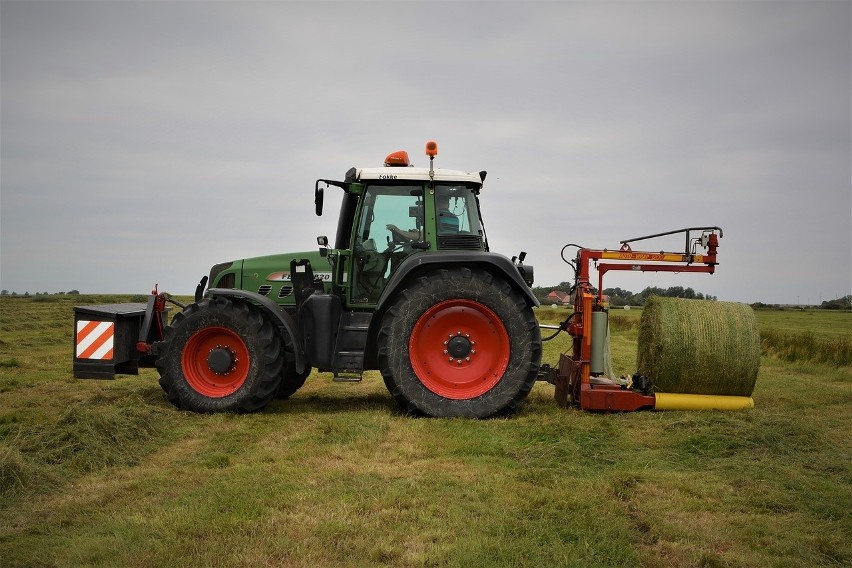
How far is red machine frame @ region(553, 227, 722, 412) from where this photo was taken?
8.37 metres

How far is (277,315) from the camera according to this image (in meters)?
8.44

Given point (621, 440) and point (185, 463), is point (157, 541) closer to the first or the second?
point (185, 463)

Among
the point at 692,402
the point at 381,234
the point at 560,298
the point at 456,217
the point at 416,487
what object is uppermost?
the point at 456,217

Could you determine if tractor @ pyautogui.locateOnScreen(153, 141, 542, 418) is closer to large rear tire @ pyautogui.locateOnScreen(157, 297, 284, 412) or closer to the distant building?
large rear tire @ pyautogui.locateOnScreen(157, 297, 284, 412)

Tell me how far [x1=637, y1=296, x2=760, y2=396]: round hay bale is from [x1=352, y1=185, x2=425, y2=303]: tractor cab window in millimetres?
2931

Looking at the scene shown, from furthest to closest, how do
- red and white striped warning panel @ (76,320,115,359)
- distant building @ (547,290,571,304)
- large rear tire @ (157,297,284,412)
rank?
1. distant building @ (547,290,571,304)
2. red and white striped warning panel @ (76,320,115,359)
3. large rear tire @ (157,297,284,412)

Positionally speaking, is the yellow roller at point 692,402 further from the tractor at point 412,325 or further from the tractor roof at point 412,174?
the tractor roof at point 412,174

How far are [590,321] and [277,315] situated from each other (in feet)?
11.3

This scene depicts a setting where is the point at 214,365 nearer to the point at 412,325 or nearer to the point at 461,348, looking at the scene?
the point at 412,325

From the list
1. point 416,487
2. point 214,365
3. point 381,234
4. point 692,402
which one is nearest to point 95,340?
point 214,365

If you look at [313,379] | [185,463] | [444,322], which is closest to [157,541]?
[185,463]

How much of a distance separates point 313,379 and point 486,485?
7.49m

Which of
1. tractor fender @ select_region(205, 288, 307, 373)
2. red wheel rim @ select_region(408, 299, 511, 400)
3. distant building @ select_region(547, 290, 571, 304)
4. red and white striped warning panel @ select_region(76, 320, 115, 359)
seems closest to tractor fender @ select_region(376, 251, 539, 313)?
red wheel rim @ select_region(408, 299, 511, 400)

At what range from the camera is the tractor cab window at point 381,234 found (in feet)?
28.3
